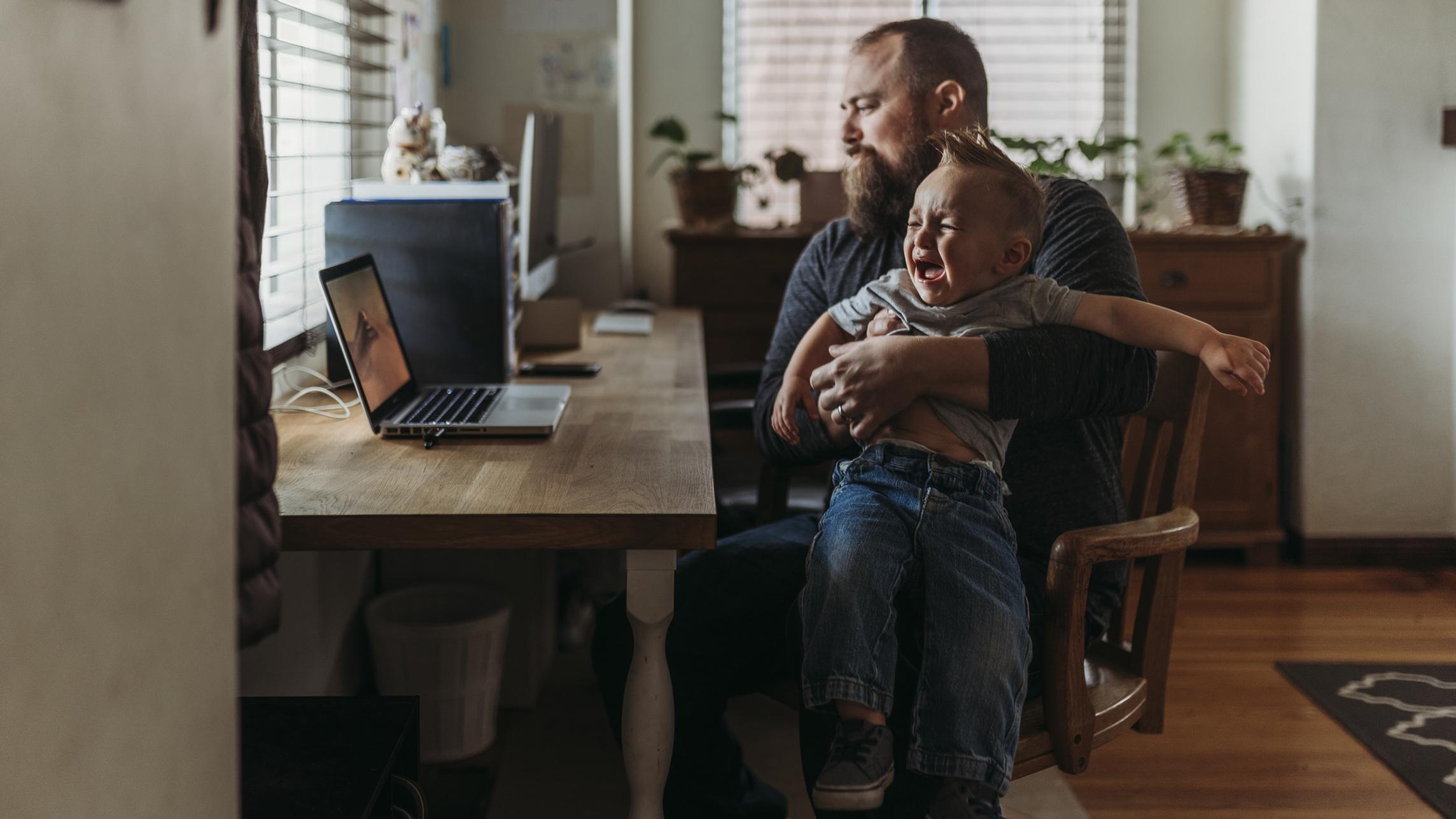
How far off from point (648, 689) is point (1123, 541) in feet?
1.91

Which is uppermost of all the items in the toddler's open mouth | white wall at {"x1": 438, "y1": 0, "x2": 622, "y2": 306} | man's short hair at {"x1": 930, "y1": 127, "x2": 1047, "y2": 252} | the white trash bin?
white wall at {"x1": 438, "y1": 0, "x2": 622, "y2": 306}

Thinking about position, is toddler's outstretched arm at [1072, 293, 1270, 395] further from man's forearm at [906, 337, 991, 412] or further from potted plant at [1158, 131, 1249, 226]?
potted plant at [1158, 131, 1249, 226]

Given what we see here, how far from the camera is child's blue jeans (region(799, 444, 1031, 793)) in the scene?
1333mm

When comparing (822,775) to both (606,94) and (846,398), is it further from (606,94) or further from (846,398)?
(606,94)

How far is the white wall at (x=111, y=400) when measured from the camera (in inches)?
28.5

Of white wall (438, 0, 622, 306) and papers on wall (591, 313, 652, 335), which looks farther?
white wall (438, 0, 622, 306)

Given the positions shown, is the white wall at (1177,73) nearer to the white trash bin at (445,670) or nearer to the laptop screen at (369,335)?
the white trash bin at (445,670)

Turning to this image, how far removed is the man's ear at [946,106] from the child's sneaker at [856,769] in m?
0.97

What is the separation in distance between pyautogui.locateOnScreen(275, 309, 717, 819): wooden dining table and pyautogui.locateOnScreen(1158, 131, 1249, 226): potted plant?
250cm

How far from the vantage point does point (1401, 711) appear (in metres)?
2.62

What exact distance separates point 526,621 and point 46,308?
6.29 feet

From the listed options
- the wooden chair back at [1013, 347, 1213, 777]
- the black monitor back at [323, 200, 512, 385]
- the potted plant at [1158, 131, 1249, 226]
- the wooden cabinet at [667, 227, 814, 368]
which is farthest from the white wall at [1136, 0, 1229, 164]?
the black monitor back at [323, 200, 512, 385]

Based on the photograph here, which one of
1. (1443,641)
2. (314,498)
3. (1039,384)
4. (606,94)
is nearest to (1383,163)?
(1443,641)

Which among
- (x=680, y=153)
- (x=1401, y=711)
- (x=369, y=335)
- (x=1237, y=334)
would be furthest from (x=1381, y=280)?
(x=369, y=335)
